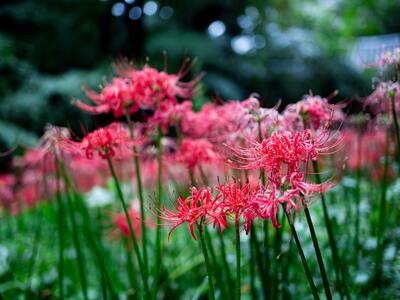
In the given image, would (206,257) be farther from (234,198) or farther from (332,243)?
(332,243)

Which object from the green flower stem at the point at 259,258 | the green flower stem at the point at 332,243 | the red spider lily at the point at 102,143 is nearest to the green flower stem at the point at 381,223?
the green flower stem at the point at 332,243

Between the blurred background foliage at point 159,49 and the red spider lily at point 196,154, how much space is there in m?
3.66

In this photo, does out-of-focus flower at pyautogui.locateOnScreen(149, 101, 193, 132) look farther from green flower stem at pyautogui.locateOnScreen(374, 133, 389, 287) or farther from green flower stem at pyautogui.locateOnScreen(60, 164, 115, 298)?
green flower stem at pyautogui.locateOnScreen(374, 133, 389, 287)

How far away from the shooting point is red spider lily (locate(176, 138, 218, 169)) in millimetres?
1317

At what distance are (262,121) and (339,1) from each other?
11.5 m

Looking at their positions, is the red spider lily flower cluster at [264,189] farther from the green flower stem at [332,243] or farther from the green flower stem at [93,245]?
the green flower stem at [93,245]

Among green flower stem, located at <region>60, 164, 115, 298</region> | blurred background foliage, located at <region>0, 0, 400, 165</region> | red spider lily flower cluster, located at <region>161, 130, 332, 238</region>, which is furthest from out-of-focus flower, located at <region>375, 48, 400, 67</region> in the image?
blurred background foliage, located at <region>0, 0, 400, 165</region>

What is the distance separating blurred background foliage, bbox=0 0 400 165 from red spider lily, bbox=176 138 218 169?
3.66 m

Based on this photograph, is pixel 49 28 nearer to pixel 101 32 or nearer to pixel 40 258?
pixel 101 32

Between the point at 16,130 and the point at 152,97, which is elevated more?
the point at 16,130

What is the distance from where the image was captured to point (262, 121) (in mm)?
1168

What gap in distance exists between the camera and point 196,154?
132 cm

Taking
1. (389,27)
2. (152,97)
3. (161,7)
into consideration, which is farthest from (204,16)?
(152,97)

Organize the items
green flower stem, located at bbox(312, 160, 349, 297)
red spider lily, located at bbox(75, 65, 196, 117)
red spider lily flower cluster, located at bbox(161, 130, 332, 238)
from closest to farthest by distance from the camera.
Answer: red spider lily flower cluster, located at bbox(161, 130, 332, 238) → green flower stem, located at bbox(312, 160, 349, 297) → red spider lily, located at bbox(75, 65, 196, 117)
